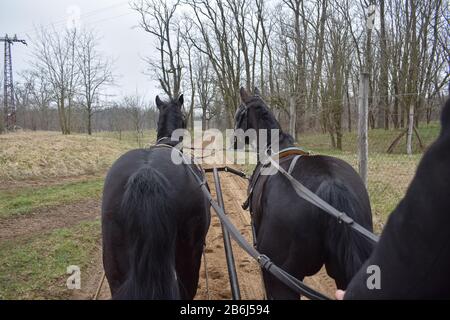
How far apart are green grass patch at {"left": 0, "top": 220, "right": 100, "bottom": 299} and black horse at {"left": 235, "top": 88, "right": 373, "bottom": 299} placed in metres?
3.05

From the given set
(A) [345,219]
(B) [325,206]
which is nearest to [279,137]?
(B) [325,206]

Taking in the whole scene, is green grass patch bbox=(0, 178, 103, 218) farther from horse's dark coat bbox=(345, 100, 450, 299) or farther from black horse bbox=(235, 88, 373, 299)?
horse's dark coat bbox=(345, 100, 450, 299)

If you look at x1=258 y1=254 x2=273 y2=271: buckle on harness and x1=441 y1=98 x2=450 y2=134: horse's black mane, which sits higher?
x1=441 y1=98 x2=450 y2=134: horse's black mane

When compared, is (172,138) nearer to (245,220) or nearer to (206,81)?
(245,220)

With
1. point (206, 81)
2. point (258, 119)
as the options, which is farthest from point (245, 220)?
point (206, 81)

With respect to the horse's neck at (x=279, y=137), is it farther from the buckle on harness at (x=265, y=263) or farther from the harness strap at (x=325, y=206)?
the buckle on harness at (x=265, y=263)

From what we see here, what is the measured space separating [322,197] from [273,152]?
4.58 ft

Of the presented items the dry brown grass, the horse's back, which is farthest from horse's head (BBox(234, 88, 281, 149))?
the dry brown grass

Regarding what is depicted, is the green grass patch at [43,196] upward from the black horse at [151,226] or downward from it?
downward

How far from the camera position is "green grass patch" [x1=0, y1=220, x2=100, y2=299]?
13.8 ft

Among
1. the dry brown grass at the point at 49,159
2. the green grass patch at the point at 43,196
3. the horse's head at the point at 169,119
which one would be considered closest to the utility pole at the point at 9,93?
the dry brown grass at the point at 49,159

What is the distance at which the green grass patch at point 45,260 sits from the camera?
420cm

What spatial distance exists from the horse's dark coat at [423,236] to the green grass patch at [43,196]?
8524mm

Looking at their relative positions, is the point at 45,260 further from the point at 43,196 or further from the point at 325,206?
the point at 43,196
